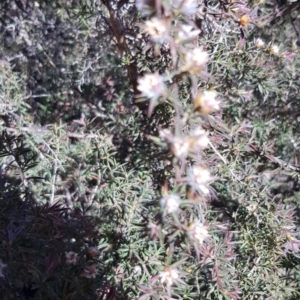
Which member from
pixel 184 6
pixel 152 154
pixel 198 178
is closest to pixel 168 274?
pixel 198 178

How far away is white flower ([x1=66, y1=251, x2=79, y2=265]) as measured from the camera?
5.85 ft

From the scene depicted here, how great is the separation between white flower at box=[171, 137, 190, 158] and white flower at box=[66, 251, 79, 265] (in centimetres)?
88

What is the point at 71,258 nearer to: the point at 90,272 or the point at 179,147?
the point at 90,272

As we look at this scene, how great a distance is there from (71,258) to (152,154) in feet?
1.99

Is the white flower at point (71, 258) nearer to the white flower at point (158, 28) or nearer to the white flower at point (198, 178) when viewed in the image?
the white flower at point (198, 178)

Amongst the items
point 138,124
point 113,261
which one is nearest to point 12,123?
point 138,124

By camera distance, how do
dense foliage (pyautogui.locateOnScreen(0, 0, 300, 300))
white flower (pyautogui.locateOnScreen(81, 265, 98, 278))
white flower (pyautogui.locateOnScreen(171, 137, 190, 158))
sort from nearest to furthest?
white flower (pyautogui.locateOnScreen(171, 137, 190, 158)), dense foliage (pyautogui.locateOnScreen(0, 0, 300, 300)), white flower (pyautogui.locateOnScreen(81, 265, 98, 278))

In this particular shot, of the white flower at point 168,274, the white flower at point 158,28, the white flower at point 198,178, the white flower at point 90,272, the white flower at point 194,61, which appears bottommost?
the white flower at point 168,274

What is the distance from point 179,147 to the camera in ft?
3.59

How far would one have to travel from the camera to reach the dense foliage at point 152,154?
122 centimetres

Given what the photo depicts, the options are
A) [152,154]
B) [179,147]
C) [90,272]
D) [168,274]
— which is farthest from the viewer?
[152,154]

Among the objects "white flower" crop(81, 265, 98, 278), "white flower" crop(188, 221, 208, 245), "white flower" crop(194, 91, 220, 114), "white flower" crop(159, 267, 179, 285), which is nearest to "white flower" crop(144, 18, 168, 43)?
"white flower" crop(194, 91, 220, 114)

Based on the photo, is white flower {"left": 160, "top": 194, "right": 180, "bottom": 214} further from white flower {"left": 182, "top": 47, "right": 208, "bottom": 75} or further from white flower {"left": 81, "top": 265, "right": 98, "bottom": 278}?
white flower {"left": 81, "top": 265, "right": 98, "bottom": 278}

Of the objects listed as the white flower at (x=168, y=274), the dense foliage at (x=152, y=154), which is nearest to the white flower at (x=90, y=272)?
the dense foliage at (x=152, y=154)
